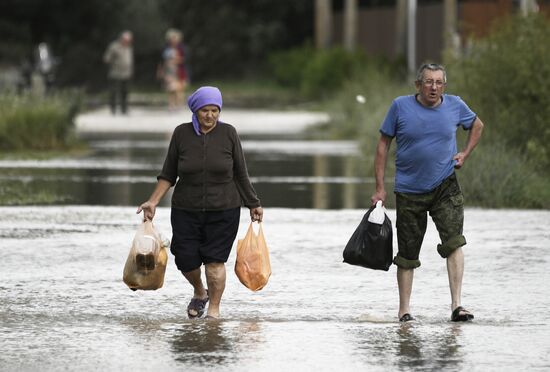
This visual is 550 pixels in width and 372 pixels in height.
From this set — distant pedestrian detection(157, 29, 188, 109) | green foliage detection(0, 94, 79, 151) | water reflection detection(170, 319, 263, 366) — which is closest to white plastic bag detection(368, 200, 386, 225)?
water reflection detection(170, 319, 263, 366)

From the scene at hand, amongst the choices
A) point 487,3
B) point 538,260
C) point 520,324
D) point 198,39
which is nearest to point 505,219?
point 538,260

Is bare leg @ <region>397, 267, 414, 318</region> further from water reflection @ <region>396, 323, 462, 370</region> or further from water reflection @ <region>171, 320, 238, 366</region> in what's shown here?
water reflection @ <region>171, 320, 238, 366</region>

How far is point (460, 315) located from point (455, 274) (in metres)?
0.35

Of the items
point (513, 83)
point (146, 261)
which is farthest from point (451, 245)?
point (513, 83)

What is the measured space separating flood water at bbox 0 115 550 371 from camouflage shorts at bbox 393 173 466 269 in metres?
0.40

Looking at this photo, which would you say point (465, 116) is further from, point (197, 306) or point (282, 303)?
point (197, 306)

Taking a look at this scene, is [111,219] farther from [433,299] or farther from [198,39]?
[198,39]

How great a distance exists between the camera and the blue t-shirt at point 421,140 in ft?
32.1

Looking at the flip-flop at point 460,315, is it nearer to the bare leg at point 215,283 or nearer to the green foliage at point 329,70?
the bare leg at point 215,283

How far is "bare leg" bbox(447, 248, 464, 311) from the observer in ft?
31.8

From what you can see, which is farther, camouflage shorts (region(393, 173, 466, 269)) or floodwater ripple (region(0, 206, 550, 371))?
camouflage shorts (region(393, 173, 466, 269))

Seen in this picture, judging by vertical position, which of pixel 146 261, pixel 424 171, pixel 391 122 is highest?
pixel 391 122

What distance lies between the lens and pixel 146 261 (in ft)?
31.8

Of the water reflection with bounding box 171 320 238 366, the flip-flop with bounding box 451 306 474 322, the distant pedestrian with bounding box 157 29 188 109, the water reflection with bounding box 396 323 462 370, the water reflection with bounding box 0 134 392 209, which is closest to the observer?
the water reflection with bounding box 396 323 462 370
